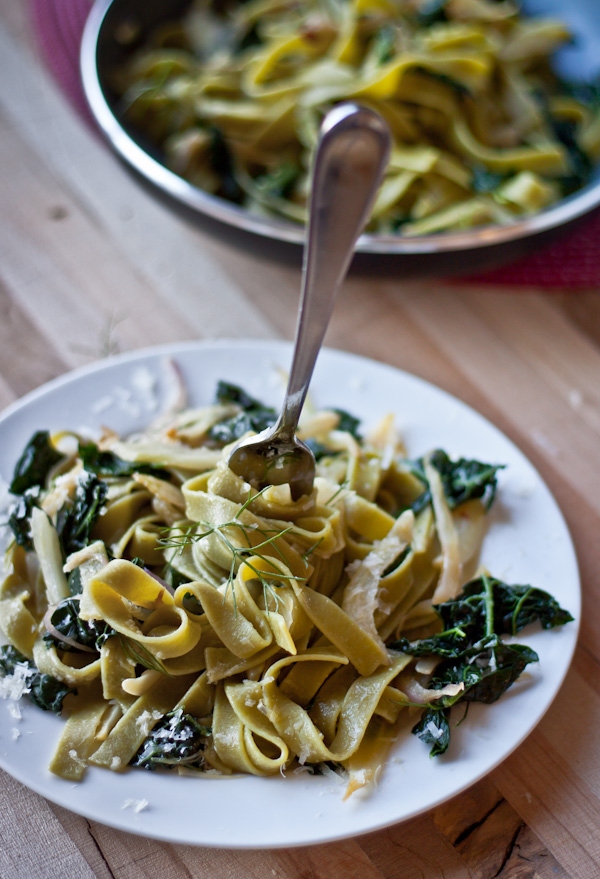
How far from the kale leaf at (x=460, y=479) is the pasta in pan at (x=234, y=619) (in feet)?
0.32

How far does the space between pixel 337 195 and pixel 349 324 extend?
174 cm

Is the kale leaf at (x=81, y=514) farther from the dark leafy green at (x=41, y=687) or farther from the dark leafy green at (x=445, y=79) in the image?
the dark leafy green at (x=445, y=79)

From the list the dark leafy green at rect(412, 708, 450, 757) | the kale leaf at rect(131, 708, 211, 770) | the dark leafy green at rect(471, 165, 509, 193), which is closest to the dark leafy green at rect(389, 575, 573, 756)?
the dark leafy green at rect(412, 708, 450, 757)

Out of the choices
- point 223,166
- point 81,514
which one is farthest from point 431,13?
point 81,514

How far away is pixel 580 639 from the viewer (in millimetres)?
2418

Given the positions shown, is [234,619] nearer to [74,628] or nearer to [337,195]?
[74,628]

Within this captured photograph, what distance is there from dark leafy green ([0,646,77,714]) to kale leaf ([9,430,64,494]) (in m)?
0.54

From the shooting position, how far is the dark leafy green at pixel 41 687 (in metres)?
1.96

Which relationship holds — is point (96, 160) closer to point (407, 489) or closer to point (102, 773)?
point (407, 489)

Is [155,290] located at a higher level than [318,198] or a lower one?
lower

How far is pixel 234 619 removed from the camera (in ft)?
6.62

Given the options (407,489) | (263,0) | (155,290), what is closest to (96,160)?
(155,290)

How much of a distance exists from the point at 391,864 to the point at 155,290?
2.25m

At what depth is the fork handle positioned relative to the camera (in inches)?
54.7
